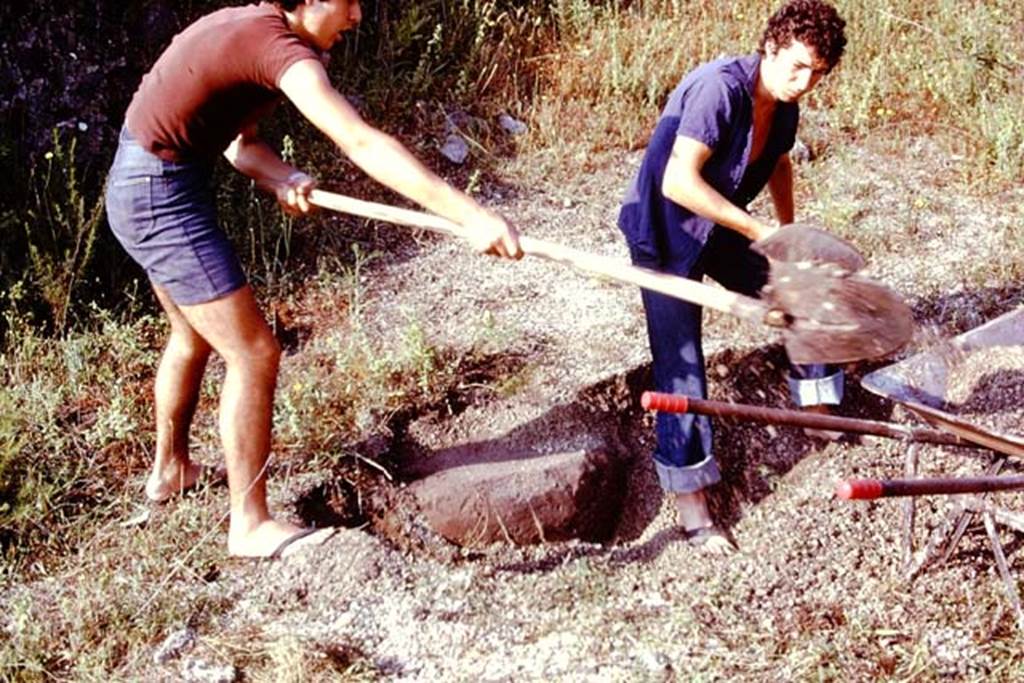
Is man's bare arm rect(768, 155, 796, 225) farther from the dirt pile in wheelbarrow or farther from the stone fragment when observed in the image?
the stone fragment

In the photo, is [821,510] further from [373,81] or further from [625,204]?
[373,81]

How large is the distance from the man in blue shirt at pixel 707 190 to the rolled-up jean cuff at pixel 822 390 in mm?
607

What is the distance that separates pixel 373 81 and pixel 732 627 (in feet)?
11.4

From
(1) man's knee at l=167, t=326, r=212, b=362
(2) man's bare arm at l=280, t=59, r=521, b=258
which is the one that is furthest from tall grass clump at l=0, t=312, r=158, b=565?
(2) man's bare arm at l=280, t=59, r=521, b=258

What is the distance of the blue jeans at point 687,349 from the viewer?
3.74 metres

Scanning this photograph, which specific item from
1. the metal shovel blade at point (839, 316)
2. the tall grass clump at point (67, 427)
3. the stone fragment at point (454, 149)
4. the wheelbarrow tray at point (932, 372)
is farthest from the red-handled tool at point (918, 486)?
the stone fragment at point (454, 149)

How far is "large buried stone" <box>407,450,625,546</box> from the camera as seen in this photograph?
13.1 ft

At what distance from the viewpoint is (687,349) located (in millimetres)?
3756

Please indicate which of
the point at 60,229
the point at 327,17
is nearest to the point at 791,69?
the point at 327,17

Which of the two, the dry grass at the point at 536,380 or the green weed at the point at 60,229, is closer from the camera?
the dry grass at the point at 536,380

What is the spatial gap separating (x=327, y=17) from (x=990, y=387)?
2508 mm

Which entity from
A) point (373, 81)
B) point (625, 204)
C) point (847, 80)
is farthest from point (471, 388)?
point (847, 80)

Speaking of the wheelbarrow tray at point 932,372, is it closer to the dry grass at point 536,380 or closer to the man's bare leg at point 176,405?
the dry grass at point 536,380

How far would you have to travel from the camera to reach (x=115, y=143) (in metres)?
5.06
